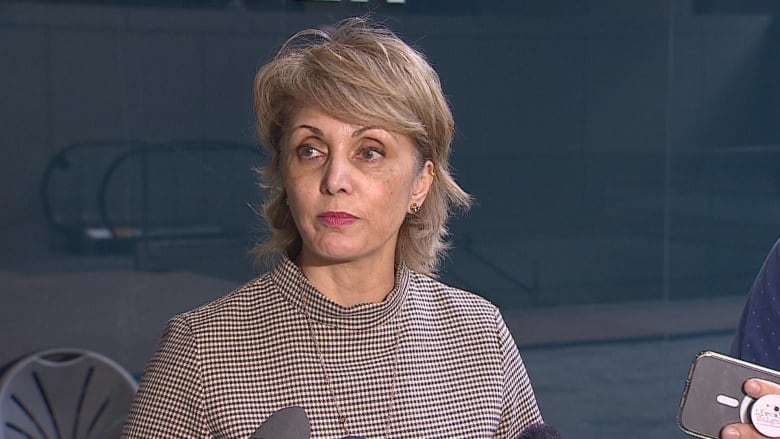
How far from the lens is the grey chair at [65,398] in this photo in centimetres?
344

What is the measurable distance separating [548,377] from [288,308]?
290 cm

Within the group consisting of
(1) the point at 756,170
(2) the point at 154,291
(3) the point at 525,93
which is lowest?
(2) the point at 154,291

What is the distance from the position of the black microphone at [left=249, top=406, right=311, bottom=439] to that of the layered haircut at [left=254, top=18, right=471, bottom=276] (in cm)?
44

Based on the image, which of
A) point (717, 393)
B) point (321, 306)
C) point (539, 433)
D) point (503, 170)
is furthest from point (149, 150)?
point (717, 393)

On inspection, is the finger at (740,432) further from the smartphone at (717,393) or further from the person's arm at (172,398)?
the person's arm at (172,398)

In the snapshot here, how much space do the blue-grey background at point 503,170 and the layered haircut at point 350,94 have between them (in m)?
1.97

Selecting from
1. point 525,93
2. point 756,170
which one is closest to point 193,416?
point 525,93

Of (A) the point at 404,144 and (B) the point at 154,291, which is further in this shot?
(B) the point at 154,291

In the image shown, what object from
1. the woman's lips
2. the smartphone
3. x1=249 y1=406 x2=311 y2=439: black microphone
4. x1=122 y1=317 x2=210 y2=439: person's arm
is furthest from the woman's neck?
the smartphone

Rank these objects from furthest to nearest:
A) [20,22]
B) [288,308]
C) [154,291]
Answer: [154,291], [20,22], [288,308]

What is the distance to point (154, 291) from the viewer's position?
4238 millimetres

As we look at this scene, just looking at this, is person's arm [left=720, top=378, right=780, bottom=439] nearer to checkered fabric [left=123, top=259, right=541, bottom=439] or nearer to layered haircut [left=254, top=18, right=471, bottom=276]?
checkered fabric [left=123, top=259, right=541, bottom=439]

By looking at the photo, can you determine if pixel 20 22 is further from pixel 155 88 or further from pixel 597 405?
pixel 597 405

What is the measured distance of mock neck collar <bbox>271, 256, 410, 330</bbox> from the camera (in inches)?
82.7
